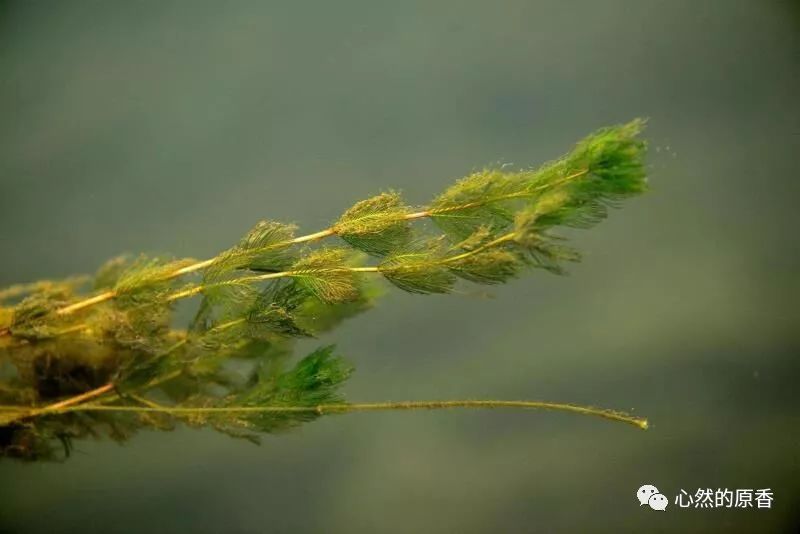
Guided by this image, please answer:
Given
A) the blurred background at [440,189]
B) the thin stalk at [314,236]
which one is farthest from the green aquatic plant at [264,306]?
the blurred background at [440,189]

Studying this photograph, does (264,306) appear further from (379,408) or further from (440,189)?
(440,189)

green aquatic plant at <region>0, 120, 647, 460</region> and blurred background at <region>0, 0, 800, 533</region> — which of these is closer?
green aquatic plant at <region>0, 120, 647, 460</region>

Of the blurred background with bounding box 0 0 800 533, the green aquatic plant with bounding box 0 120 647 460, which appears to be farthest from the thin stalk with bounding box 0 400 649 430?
the blurred background with bounding box 0 0 800 533

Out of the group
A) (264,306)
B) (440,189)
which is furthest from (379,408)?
(440,189)

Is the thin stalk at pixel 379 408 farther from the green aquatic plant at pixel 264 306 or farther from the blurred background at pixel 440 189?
the blurred background at pixel 440 189

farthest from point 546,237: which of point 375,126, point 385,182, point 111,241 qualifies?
point 111,241

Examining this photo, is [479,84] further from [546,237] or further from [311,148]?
[546,237]

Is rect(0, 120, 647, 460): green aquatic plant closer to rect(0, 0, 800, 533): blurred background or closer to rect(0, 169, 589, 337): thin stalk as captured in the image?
rect(0, 169, 589, 337): thin stalk
